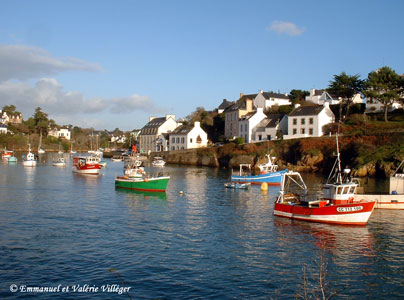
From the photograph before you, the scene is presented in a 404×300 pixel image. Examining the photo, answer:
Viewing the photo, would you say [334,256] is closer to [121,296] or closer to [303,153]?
[121,296]

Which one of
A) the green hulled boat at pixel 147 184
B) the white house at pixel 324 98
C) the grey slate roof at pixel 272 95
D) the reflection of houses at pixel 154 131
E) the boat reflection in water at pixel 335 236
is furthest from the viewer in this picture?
the reflection of houses at pixel 154 131

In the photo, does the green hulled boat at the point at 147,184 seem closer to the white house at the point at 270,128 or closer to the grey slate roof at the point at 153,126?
the white house at the point at 270,128

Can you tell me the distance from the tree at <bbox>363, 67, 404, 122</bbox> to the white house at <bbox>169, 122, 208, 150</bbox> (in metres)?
53.3

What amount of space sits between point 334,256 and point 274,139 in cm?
7477

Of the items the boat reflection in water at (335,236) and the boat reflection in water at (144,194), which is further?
the boat reflection in water at (144,194)

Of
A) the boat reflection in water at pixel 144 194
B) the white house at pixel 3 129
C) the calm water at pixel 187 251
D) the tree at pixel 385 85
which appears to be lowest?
the calm water at pixel 187 251

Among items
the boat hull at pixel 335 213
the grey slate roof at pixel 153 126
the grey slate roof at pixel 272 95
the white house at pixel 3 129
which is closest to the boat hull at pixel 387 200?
the boat hull at pixel 335 213

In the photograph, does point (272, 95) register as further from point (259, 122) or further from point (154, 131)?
point (154, 131)

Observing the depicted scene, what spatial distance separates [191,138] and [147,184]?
242 ft

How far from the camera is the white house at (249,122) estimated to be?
10912 cm

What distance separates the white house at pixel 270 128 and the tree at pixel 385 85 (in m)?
21.4

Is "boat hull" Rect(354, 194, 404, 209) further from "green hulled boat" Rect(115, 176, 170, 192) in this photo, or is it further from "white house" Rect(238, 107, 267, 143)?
"white house" Rect(238, 107, 267, 143)

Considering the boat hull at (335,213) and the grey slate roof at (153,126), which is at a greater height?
the grey slate roof at (153,126)

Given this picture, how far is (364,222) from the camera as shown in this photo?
3319 cm
